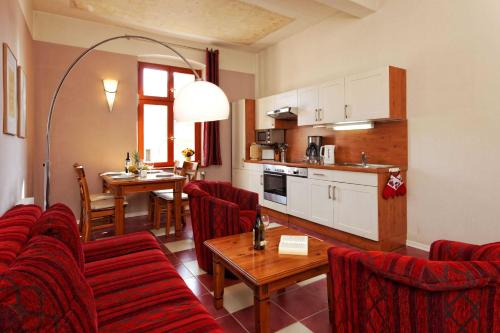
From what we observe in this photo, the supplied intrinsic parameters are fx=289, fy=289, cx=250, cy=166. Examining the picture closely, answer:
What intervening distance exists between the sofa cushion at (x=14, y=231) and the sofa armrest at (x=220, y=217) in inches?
49.0

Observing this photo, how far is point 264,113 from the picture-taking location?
534 cm

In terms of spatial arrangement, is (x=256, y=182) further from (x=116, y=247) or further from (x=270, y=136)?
(x=116, y=247)

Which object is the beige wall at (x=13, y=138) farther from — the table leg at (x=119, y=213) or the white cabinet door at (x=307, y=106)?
the white cabinet door at (x=307, y=106)

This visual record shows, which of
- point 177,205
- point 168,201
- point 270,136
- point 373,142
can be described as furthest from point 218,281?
point 270,136

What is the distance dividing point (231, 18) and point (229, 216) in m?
3.29

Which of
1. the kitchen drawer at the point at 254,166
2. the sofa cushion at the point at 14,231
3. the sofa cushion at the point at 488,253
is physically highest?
the kitchen drawer at the point at 254,166

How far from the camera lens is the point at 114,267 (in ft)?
5.98

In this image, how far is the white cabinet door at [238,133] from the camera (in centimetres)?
560

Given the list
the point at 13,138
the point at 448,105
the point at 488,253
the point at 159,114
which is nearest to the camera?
the point at 488,253

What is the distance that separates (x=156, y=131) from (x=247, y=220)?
3210 millimetres

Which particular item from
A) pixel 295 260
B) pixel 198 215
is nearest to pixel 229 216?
pixel 198 215

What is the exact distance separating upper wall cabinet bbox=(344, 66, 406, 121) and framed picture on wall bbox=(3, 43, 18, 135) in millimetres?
3521

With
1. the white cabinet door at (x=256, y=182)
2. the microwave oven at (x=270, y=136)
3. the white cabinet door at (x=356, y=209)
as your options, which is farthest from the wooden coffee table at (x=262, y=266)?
the microwave oven at (x=270, y=136)

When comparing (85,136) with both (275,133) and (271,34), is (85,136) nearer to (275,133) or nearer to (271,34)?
(275,133)
